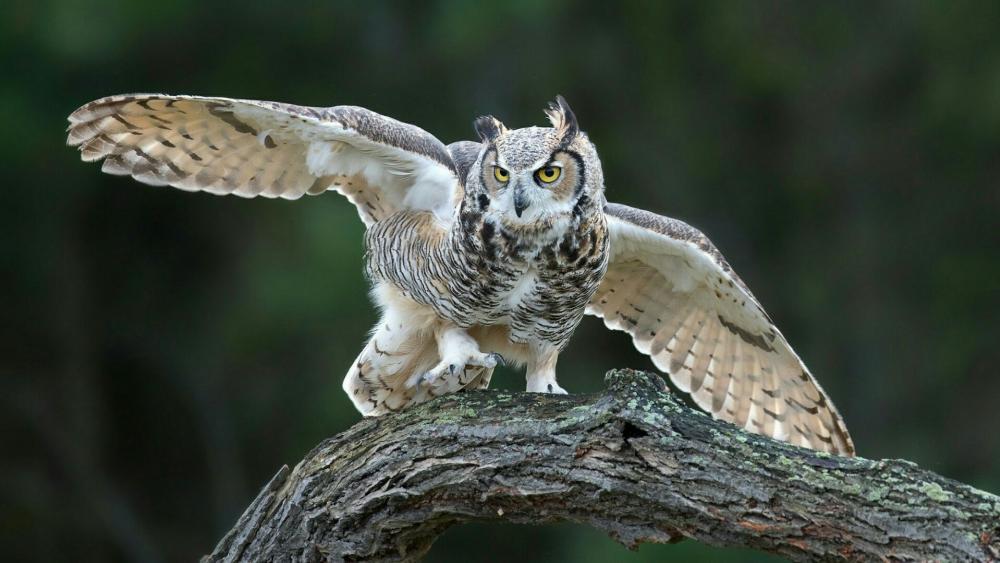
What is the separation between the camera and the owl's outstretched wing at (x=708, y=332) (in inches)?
164

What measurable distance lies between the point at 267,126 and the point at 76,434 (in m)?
4.11

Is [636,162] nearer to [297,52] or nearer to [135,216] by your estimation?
[297,52]

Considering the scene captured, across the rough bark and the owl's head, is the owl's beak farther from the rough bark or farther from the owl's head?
the rough bark

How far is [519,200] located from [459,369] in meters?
0.66

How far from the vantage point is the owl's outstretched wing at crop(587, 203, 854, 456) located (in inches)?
164

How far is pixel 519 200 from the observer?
3.49m

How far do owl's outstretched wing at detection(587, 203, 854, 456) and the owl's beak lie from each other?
64 centimetres

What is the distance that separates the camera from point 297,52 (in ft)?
23.1

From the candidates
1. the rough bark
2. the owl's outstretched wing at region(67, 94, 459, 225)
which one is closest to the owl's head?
the owl's outstretched wing at region(67, 94, 459, 225)

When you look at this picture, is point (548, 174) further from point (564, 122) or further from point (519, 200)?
point (564, 122)

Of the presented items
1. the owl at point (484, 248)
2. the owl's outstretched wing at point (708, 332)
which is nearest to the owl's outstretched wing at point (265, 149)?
the owl at point (484, 248)

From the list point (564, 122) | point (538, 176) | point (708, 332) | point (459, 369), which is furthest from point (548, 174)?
point (708, 332)

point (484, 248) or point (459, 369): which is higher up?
point (484, 248)

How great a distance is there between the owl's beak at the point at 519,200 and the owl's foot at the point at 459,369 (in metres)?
0.56
